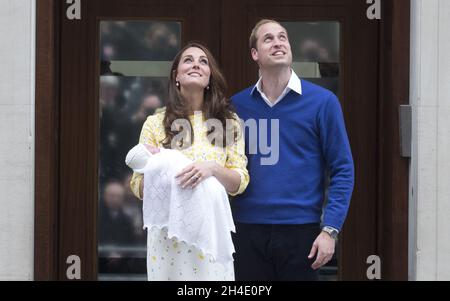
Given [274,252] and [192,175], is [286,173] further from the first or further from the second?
[192,175]

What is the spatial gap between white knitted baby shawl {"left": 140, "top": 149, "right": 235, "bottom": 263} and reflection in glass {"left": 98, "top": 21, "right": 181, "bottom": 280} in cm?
121

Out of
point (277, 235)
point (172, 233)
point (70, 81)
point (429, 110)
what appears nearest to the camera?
point (172, 233)

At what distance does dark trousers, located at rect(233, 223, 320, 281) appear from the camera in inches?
164

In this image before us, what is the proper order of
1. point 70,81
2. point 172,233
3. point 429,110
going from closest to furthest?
point 172,233 → point 429,110 → point 70,81

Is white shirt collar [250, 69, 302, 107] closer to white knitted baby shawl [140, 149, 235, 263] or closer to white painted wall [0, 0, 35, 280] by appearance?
white knitted baby shawl [140, 149, 235, 263]

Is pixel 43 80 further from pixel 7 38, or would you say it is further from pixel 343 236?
pixel 343 236

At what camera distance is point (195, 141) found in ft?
13.3

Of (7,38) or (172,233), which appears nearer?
(172,233)

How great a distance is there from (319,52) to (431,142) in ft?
2.68

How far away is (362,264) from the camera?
511cm

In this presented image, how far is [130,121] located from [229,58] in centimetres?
65

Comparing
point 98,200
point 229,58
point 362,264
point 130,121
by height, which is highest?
point 229,58

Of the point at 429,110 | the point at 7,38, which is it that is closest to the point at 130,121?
the point at 7,38

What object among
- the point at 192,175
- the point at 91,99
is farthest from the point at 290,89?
the point at 91,99
